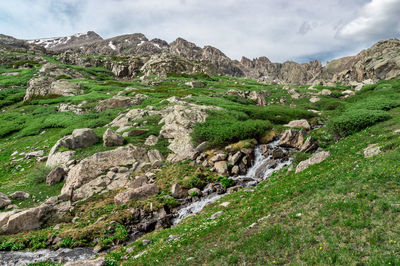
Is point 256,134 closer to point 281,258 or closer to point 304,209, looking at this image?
point 304,209

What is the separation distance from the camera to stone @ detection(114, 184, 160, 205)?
24.4m

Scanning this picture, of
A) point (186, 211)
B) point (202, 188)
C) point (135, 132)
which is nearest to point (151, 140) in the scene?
point (135, 132)

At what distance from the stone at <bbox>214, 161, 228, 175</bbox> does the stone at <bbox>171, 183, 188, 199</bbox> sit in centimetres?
594

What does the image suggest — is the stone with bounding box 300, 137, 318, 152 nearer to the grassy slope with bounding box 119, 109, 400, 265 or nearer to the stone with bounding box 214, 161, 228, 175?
the grassy slope with bounding box 119, 109, 400, 265

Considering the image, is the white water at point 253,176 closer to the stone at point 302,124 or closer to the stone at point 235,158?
the stone at point 235,158

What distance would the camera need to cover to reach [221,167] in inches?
1160

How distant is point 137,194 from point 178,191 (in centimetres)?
498

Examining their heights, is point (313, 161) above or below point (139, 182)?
above

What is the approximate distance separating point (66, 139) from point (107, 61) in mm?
143445

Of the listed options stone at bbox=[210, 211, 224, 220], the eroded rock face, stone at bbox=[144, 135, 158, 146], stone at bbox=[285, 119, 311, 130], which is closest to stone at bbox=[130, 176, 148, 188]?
the eroded rock face

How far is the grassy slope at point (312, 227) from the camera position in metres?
9.02

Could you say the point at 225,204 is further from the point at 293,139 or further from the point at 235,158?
the point at 293,139

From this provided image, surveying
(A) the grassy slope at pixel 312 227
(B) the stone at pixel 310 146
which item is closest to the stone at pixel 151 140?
(A) the grassy slope at pixel 312 227

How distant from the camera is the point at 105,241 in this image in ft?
62.3
